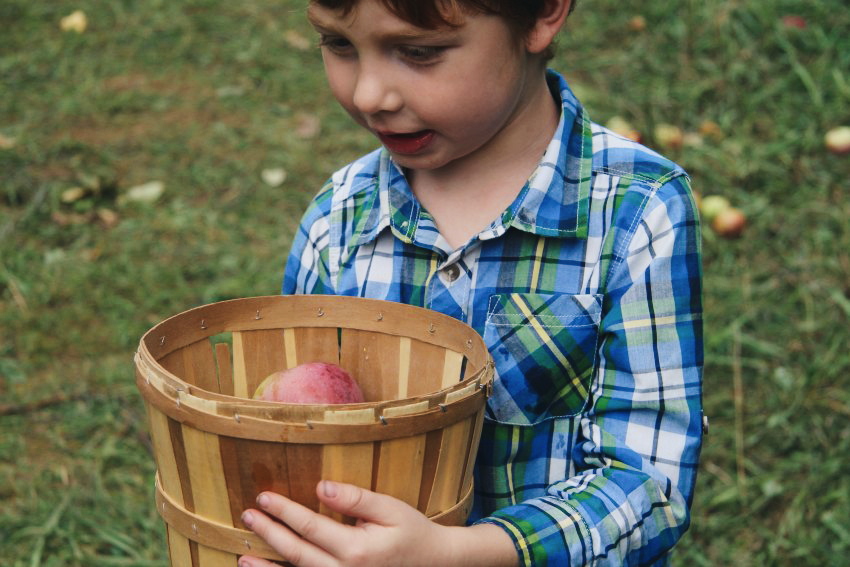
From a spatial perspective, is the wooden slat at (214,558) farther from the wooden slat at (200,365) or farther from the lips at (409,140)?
the lips at (409,140)

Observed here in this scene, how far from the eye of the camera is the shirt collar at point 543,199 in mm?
1379

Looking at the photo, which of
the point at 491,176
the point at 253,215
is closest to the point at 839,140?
the point at 253,215

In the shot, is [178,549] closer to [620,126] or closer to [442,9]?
[442,9]

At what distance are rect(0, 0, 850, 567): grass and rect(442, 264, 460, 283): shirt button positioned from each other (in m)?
1.28

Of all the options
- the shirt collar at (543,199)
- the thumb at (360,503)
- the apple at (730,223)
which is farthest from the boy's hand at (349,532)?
the apple at (730,223)

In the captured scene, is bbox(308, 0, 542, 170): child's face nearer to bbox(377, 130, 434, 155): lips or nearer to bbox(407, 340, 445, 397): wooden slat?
bbox(377, 130, 434, 155): lips

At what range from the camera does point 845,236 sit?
3240 mm

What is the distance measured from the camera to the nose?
1.25 meters

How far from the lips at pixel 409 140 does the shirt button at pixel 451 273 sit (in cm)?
18

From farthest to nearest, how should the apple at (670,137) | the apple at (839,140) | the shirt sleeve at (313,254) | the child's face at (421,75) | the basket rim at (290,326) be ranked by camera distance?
the apple at (670,137), the apple at (839,140), the shirt sleeve at (313,254), the child's face at (421,75), the basket rim at (290,326)

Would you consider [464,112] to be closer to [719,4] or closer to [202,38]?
[719,4]

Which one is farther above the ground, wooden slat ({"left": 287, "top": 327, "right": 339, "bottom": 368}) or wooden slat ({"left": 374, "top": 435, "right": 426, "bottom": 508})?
wooden slat ({"left": 374, "top": 435, "right": 426, "bottom": 508})

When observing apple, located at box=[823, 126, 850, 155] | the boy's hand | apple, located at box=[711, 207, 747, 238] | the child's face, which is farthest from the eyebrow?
apple, located at box=[823, 126, 850, 155]

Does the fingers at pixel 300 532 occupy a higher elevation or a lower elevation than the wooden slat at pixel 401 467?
lower
